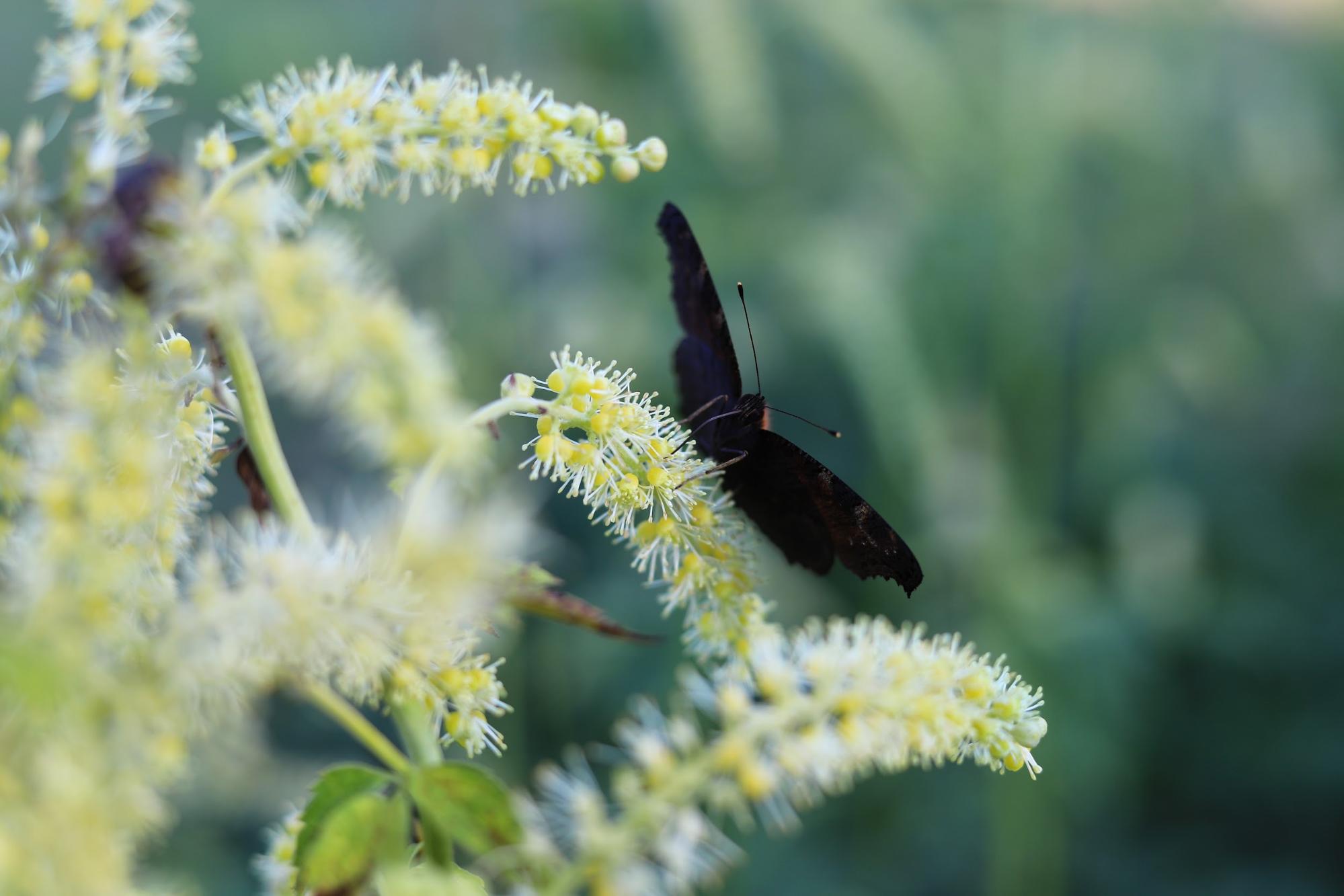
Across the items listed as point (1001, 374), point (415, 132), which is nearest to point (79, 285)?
point (415, 132)

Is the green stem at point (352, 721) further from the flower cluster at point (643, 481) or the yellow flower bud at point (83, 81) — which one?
the yellow flower bud at point (83, 81)

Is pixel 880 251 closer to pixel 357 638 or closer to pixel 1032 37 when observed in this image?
pixel 1032 37

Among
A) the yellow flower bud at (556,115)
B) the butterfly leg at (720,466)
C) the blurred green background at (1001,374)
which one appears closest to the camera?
the yellow flower bud at (556,115)

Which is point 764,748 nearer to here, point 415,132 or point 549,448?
point 549,448

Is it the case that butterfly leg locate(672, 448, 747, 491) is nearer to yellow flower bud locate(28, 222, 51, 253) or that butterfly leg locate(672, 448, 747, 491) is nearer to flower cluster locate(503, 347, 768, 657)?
flower cluster locate(503, 347, 768, 657)

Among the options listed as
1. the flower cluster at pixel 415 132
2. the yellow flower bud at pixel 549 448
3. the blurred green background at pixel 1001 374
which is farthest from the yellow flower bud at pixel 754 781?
the blurred green background at pixel 1001 374

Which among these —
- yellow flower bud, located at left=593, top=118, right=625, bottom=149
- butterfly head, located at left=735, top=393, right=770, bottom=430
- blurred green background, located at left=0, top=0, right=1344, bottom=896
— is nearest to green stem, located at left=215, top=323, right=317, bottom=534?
yellow flower bud, located at left=593, top=118, right=625, bottom=149
